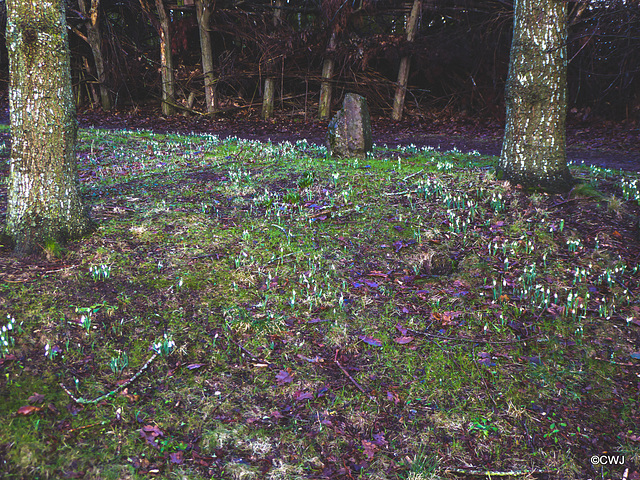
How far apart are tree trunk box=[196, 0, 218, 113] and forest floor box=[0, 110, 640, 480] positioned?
1282cm

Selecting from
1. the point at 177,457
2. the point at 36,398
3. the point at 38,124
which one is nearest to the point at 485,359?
the point at 177,457

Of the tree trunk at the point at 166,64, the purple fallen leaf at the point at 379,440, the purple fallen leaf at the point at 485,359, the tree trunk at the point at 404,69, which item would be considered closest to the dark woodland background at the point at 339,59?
the tree trunk at the point at 404,69

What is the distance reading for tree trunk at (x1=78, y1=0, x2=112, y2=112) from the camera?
56.1 ft

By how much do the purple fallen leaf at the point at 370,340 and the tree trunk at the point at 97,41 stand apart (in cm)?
1802

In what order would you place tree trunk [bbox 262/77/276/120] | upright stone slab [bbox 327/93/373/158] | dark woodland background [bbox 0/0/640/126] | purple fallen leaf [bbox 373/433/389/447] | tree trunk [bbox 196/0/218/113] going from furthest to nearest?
tree trunk [bbox 262/77/276/120] < tree trunk [bbox 196/0/218/113] < dark woodland background [bbox 0/0/640/126] < upright stone slab [bbox 327/93/373/158] < purple fallen leaf [bbox 373/433/389/447]

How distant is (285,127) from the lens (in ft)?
57.3

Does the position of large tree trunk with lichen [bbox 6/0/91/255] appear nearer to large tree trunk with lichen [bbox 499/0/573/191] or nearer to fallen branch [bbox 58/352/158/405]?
fallen branch [bbox 58/352/158/405]

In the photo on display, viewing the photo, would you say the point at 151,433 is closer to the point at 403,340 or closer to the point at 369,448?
the point at 369,448

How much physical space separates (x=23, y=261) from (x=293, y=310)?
285 centimetres

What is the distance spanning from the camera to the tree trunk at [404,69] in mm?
17531

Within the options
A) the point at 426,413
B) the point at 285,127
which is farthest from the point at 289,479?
the point at 285,127

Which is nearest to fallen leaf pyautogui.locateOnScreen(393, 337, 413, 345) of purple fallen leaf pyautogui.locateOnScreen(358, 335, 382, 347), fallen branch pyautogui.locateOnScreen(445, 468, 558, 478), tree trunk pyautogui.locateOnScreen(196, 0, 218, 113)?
purple fallen leaf pyautogui.locateOnScreen(358, 335, 382, 347)

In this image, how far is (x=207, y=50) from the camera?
59.3 feet

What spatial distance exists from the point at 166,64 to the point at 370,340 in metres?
17.7
